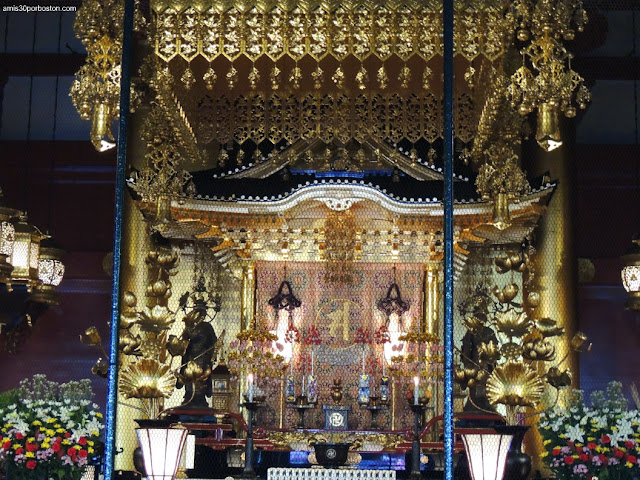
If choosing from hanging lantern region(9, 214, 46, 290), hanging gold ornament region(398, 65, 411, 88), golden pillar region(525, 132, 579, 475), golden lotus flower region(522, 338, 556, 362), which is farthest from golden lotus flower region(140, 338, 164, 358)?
golden pillar region(525, 132, 579, 475)

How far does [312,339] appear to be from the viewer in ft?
26.3

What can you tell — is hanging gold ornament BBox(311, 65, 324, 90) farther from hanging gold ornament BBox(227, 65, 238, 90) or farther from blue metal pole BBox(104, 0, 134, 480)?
blue metal pole BBox(104, 0, 134, 480)

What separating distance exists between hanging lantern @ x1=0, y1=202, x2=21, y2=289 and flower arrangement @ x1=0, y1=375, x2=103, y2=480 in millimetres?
1565

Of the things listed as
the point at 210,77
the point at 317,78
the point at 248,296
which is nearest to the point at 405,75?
the point at 317,78

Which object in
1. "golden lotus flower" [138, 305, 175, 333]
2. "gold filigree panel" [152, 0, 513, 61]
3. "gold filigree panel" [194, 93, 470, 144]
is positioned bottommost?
"golden lotus flower" [138, 305, 175, 333]

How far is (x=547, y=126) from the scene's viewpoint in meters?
4.64

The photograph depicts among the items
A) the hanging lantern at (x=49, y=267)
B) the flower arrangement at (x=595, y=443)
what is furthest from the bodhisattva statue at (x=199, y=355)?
the flower arrangement at (x=595, y=443)

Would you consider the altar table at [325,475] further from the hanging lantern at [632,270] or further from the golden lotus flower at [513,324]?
the hanging lantern at [632,270]

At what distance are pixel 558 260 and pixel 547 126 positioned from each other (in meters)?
3.16

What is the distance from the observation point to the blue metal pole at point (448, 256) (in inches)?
146

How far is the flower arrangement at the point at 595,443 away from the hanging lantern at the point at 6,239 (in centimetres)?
339

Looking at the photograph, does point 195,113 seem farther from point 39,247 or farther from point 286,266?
point 286,266

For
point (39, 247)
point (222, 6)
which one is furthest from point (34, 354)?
point (222, 6)

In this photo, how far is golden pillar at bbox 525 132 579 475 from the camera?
24.6ft
